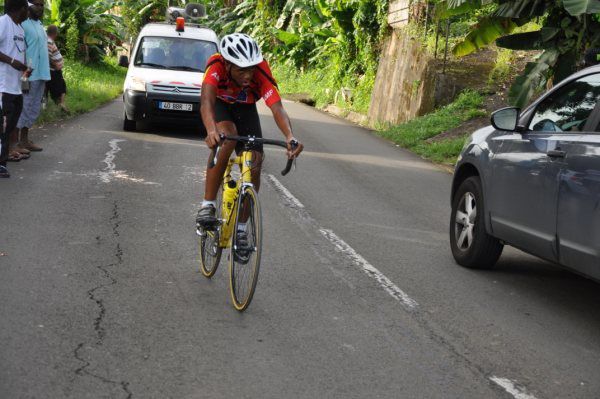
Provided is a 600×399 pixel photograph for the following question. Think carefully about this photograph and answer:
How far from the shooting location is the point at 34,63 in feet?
40.9

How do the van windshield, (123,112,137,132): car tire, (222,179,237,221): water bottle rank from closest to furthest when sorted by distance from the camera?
(222,179,237,221): water bottle
(123,112,137,132): car tire
the van windshield

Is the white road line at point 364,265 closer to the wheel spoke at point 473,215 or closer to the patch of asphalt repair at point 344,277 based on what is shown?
the patch of asphalt repair at point 344,277

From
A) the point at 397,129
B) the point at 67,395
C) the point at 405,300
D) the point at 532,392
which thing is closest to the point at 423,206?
the point at 405,300

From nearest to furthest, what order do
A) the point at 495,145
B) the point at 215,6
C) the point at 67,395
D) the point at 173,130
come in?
the point at 67,395 → the point at 495,145 → the point at 173,130 → the point at 215,6

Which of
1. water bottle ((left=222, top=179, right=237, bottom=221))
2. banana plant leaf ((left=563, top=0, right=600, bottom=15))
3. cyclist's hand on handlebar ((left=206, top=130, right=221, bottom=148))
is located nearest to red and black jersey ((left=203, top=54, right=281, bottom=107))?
cyclist's hand on handlebar ((left=206, top=130, right=221, bottom=148))

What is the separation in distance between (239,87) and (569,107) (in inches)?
99.3

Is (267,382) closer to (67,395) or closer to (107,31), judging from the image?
(67,395)

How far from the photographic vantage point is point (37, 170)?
12.1 meters

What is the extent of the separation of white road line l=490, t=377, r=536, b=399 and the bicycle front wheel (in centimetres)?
171

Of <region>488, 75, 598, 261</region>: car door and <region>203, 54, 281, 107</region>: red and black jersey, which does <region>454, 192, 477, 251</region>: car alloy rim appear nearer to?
<region>488, 75, 598, 261</region>: car door

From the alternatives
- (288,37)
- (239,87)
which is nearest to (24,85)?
(239,87)

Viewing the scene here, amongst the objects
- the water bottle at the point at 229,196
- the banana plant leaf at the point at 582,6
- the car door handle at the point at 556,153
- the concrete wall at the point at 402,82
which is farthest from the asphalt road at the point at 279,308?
the concrete wall at the point at 402,82

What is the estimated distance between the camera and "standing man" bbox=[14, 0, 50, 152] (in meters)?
12.2

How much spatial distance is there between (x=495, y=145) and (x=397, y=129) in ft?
45.7
